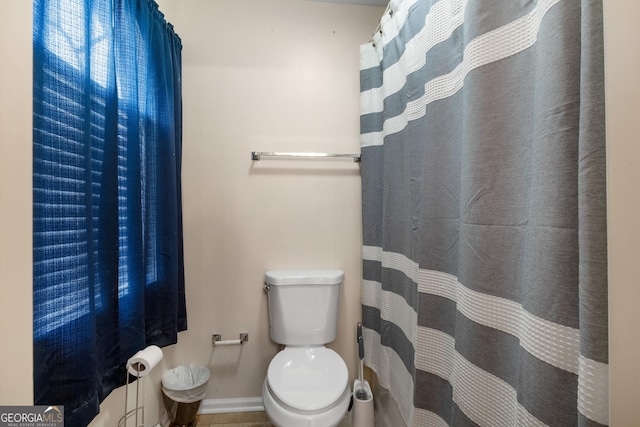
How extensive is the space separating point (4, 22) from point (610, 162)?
2.87 ft

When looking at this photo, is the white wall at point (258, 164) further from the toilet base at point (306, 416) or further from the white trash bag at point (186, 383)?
the toilet base at point (306, 416)

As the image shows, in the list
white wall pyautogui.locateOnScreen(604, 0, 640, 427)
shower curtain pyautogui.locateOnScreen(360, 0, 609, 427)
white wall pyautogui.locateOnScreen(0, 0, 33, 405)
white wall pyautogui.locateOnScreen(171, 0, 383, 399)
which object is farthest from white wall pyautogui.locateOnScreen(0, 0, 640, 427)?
white wall pyautogui.locateOnScreen(604, 0, 640, 427)

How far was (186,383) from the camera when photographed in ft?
4.41

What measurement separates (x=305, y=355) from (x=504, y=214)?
3.71ft

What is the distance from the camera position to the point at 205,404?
57.8 inches

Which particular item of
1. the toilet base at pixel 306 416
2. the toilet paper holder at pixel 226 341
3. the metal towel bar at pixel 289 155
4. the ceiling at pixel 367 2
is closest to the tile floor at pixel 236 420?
the toilet paper holder at pixel 226 341

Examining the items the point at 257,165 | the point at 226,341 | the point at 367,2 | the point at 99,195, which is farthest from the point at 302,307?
the point at 367,2

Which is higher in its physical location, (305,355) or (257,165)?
(257,165)

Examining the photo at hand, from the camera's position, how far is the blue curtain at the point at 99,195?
623 millimetres

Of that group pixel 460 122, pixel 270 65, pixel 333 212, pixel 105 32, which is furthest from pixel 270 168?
pixel 460 122

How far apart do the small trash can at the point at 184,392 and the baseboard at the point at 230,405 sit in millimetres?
71

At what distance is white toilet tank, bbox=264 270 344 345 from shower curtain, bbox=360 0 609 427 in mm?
418

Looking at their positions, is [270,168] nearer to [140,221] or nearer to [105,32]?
[140,221]

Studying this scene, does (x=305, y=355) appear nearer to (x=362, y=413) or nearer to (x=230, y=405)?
(x=362, y=413)
